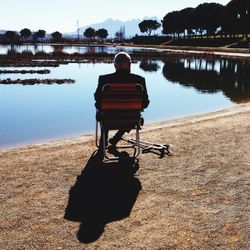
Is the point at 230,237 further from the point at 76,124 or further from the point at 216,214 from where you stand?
the point at 76,124

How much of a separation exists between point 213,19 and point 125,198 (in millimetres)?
103705

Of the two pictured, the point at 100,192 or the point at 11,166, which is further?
the point at 11,166

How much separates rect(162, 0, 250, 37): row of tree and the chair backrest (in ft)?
284

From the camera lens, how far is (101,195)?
590cm

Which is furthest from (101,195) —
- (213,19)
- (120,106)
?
(213,19)

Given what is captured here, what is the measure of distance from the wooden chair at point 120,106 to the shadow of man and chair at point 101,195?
43 cm

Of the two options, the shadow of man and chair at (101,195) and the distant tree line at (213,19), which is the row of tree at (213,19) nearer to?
the distant tree line at (213,19)

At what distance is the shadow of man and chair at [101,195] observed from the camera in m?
5.02

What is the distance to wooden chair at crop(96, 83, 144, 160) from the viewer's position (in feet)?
23.3

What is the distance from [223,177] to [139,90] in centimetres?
204

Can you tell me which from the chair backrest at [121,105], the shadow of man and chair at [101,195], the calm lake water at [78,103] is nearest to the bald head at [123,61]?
the chair backrest at [121,105]

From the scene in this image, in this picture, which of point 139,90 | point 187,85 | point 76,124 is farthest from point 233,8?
point 139,90

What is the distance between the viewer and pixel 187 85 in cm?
2952

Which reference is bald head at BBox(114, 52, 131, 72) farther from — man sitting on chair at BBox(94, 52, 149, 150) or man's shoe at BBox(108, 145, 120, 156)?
man's shoe at BBox(108, 145, 120, 156)
